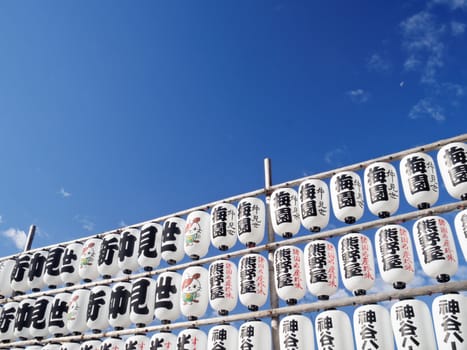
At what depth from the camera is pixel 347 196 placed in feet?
26.7

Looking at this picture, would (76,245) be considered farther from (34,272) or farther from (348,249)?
(348,249)

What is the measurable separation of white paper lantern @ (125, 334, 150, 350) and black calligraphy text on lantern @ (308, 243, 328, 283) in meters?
3.65

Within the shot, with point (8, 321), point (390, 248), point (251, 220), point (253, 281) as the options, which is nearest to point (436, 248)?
point (390, 248)

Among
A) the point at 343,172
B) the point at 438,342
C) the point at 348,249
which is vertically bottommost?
the point at 438,342

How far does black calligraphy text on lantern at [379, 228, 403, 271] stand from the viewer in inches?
272

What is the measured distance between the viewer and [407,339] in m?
6.35

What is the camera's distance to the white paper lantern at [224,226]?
9090 mm

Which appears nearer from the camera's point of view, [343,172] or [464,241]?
[464,241]

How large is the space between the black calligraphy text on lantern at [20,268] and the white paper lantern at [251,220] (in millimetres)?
6330

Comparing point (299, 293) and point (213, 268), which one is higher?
point (213, 268)

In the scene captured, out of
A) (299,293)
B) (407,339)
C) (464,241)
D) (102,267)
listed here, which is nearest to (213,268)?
(299,293)

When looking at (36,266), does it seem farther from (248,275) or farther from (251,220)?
(248,275)

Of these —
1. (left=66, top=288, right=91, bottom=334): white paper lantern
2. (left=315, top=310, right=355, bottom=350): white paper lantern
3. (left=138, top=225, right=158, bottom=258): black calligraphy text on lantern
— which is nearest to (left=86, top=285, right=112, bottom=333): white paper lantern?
(left=66, top=288, right=91, bottom=334): white paper lantern

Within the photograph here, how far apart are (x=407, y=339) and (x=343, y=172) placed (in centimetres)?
322
